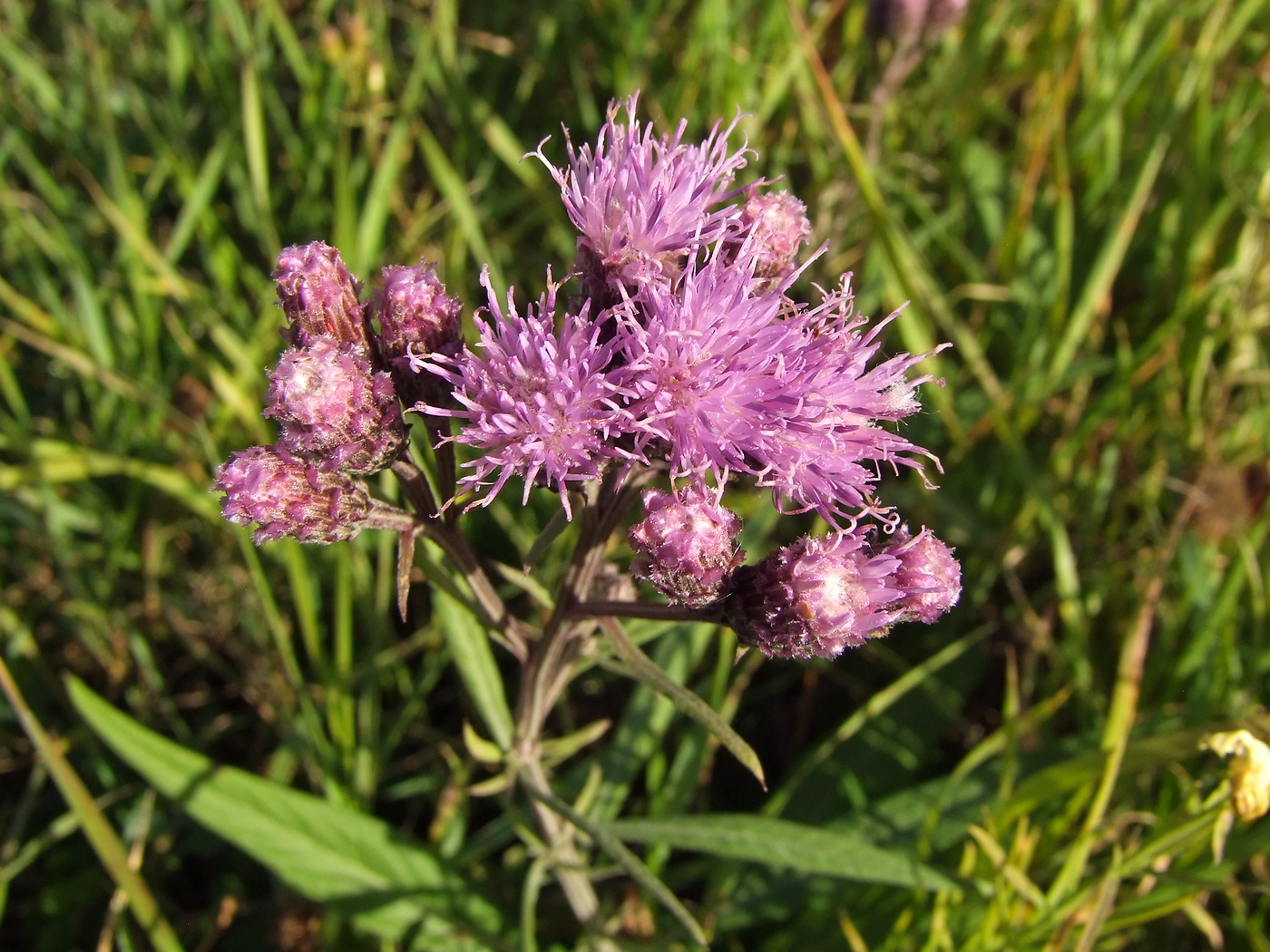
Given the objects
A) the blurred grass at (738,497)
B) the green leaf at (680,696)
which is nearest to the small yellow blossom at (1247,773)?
the blurred grass at (738,497)

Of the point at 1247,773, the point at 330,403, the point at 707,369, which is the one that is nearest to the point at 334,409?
the point at 330,403

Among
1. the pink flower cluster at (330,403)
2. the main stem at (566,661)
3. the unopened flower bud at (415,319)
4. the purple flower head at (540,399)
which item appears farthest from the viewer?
the main stem at (566,661)

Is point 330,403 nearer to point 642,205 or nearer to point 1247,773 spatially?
point 642,205

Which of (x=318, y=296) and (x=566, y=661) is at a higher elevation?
(x=318, y=296)

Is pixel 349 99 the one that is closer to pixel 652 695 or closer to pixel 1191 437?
pixel 652 695

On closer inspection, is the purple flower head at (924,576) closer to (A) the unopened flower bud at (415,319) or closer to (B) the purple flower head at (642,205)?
(B) the purple flower head at (642,205)

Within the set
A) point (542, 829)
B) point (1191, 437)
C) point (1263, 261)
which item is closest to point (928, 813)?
point (542, 829)
